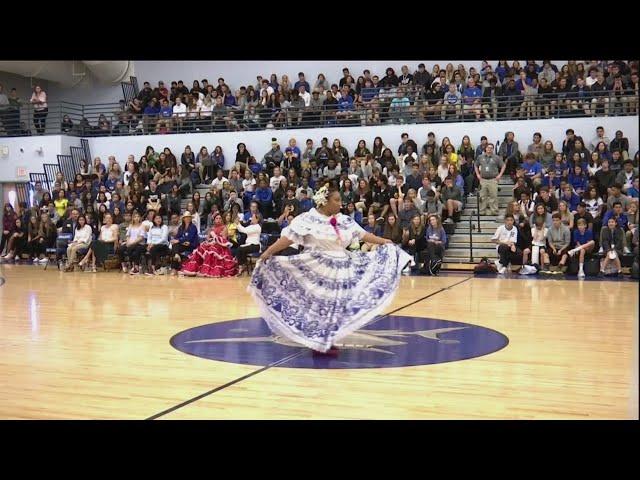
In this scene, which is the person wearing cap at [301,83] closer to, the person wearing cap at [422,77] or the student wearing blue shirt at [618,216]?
the person wearing cap at [422,77]

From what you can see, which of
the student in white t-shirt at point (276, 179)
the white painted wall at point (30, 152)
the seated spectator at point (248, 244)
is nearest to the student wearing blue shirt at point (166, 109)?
the white painted wall at point (30, 152)

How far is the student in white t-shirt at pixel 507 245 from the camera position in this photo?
1347cm

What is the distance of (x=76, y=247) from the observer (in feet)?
50.4

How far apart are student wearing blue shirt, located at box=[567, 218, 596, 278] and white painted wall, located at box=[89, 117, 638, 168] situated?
3.09 m

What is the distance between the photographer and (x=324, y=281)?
21.4 feet

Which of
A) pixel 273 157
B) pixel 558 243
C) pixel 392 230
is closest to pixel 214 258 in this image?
pixel 392 230

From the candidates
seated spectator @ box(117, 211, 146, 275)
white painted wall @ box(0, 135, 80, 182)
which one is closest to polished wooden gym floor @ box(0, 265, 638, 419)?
seated spectator @ box(117, 211, 146, 275)

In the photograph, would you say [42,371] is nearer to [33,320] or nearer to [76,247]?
[33,320]

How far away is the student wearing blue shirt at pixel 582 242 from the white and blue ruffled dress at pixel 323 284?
23.8ft

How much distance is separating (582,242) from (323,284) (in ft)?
26.6

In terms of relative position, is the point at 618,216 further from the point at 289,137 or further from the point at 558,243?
the point at 289,137

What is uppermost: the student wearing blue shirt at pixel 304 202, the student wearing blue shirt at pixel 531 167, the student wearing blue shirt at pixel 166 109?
the student wearing blue shirt at pixel 166 109

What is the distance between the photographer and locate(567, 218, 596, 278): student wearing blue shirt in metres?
13.0

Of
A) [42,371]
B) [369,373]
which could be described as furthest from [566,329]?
[42,371]
